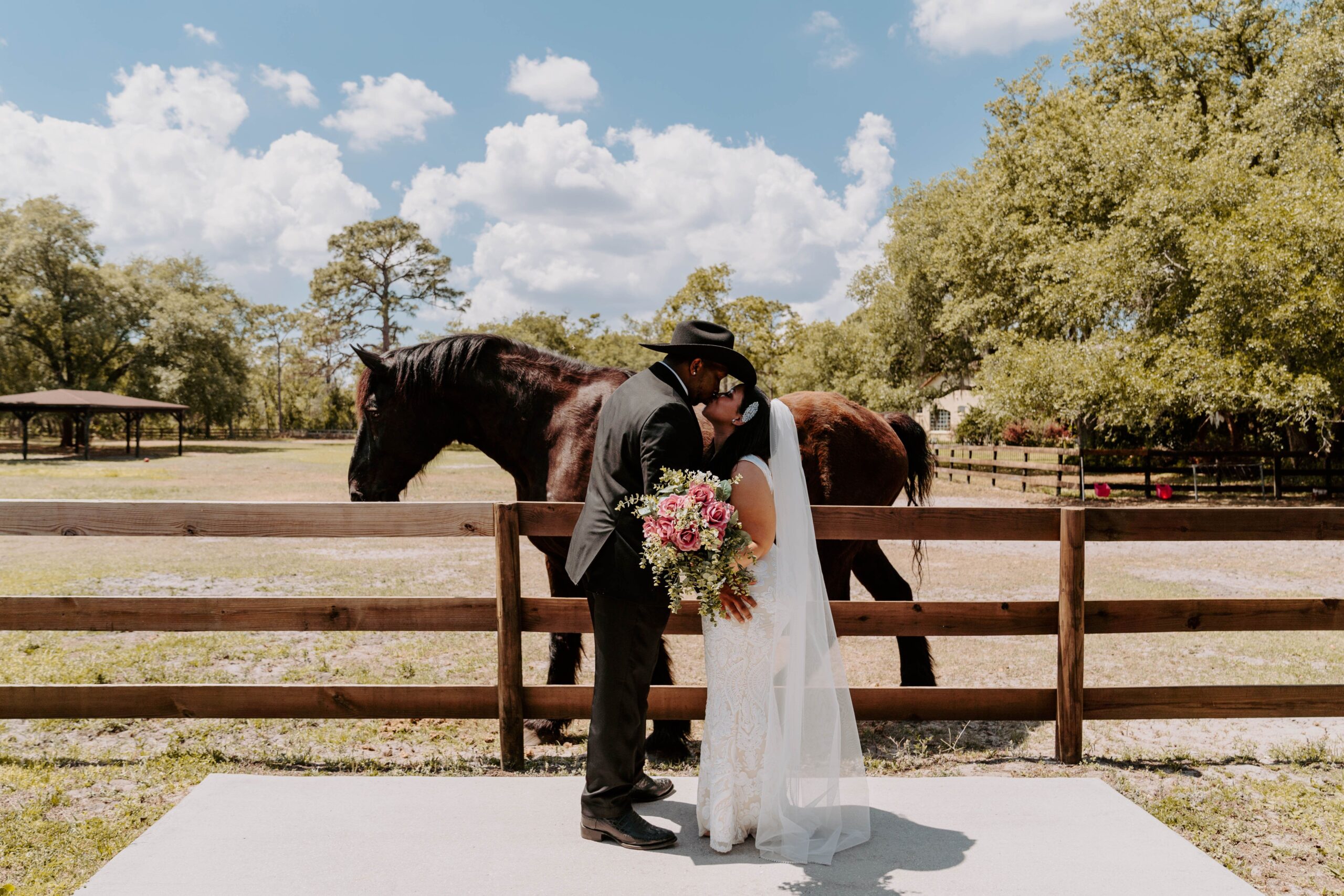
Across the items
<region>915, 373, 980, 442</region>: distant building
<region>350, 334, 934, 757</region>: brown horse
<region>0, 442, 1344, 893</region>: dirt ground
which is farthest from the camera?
<region>915, 373, 980, 442</region>: distant building

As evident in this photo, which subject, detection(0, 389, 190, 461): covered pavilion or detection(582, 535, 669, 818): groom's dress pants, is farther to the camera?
detection(0, 389, 190, 461): covered pavilion

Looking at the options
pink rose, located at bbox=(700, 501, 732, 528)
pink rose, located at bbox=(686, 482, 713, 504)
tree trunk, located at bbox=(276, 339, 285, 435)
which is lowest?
pink rose, located at bbox=(700, 501, 732, 528)

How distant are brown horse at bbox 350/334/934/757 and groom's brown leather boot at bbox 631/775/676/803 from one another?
117 centimetres

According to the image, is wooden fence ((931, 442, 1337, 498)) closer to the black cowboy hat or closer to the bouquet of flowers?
the black cowboy hat

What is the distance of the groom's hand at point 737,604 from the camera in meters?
3.11

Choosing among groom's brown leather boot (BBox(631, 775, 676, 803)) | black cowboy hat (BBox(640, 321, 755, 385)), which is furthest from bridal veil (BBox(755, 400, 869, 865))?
groom's brown leather boot (BBox(631, 775, 676, 803))

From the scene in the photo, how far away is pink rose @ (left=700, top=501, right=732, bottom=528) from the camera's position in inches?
112

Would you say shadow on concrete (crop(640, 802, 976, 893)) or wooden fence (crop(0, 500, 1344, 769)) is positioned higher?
wooden fence (crop(0, 500, 1344, 769))

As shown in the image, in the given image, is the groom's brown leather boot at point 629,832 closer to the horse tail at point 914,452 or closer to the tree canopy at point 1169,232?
the horse tail at point 914,452

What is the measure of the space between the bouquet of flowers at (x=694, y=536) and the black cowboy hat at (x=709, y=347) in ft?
1.49

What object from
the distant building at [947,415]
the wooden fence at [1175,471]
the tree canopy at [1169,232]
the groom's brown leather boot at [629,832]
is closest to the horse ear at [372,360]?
the groom's brown leather boot at [629,832]

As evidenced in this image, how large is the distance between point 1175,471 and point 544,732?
29.3m

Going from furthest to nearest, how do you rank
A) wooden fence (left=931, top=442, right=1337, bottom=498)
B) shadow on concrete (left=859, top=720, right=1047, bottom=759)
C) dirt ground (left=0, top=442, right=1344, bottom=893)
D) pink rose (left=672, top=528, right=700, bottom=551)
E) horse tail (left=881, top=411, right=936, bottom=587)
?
wooden fence (left=931, top=442, right=1337, bottom=498)
horse tail (left=881, top=411, right=936, bottom=587)
shadow on concrete (left=859, top=720, right=1047, bottom=759)
dirt ground (left=0, top=442, right=1344, bottom=893)
pink rose (left=672, top=528, right=700, bottom=551)

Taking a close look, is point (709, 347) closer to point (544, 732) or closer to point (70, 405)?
point (544, 732)
